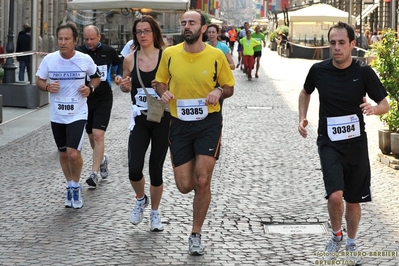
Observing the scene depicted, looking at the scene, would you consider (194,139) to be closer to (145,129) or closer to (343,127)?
(145,129)

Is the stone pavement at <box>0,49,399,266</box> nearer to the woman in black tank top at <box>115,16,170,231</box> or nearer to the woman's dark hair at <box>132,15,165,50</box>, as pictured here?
the woman in black tank top at <box>115,16,170,231</box>

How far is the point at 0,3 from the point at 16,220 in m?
31.3

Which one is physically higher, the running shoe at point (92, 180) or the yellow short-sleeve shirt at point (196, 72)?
the yellow short-sleeve shirt at point (196, 72)

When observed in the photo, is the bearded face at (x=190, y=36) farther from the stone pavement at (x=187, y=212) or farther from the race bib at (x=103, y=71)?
the race bib at (x=103, y=71)

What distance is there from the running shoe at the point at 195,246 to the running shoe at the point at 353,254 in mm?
1049

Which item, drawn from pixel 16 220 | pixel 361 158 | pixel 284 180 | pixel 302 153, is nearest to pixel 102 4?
pixel 302 153

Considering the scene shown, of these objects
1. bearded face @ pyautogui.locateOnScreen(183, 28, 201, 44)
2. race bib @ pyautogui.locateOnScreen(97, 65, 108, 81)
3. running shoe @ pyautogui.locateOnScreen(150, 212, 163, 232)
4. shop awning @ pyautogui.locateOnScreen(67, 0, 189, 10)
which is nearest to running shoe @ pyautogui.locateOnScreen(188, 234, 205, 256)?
running shoe @ pyautogui.locateOnScreen(150, 212, 163, 232)

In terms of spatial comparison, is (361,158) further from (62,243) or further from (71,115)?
(71,115)

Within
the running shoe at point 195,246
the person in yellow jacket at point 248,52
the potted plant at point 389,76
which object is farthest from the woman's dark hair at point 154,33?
the person in yellow jacket at point 248,52

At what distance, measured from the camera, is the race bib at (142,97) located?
8125 mm

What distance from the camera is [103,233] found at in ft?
25.8

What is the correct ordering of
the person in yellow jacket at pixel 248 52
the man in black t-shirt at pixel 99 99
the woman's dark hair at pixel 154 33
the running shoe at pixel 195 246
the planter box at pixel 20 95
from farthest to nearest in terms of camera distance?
the person in yellow jacket at pixel 248 52
the planter box at pixel 20 95
the man in black t-shirt at pixel 99 99
the woman's dark hair at pixel 154 33
the running shoe at pixel 195 246

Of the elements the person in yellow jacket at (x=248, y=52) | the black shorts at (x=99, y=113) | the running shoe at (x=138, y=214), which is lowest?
the running shoe at (x=138, y=214)

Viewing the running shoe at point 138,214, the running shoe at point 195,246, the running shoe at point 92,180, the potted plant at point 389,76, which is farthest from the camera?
the potted plant at point 389,76
